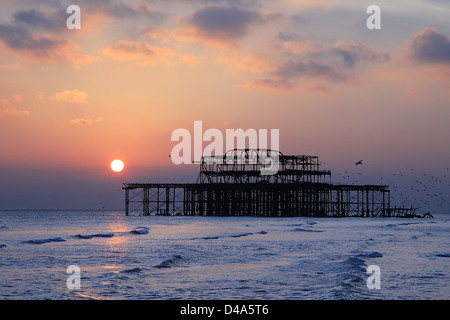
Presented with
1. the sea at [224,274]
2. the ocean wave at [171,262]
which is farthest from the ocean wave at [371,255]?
the ocean wave at [171,262]

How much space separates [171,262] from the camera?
2105 centimetres

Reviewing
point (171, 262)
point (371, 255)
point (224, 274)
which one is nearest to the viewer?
point (224, 274)

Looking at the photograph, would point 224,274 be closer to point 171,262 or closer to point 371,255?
point 171,262

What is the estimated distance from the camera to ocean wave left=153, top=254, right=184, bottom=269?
19.8m

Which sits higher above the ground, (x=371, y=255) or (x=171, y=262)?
(x=171, y=262)

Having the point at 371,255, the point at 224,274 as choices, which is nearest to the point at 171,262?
the point at 224,274

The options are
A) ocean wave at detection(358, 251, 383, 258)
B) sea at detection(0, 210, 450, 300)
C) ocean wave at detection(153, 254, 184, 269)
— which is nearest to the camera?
sea at detection(0, 210, 450, 300)

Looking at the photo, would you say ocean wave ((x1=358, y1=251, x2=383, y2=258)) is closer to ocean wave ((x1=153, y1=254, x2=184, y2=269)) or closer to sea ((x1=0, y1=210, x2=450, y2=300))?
sea ((x1=0, y1=210, x2=450, y2=300))

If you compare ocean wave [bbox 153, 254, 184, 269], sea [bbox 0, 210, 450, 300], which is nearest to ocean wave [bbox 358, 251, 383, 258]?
sea [bbox 0, 210, 450, 300]

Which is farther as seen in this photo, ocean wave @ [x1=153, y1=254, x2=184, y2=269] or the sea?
ocean wave @ [x1=153, y1=254, x2=184, y2=269]

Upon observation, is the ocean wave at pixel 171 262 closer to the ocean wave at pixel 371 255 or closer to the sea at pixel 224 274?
the sea at pixel 224 274

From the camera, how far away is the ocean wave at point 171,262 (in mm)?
19828
